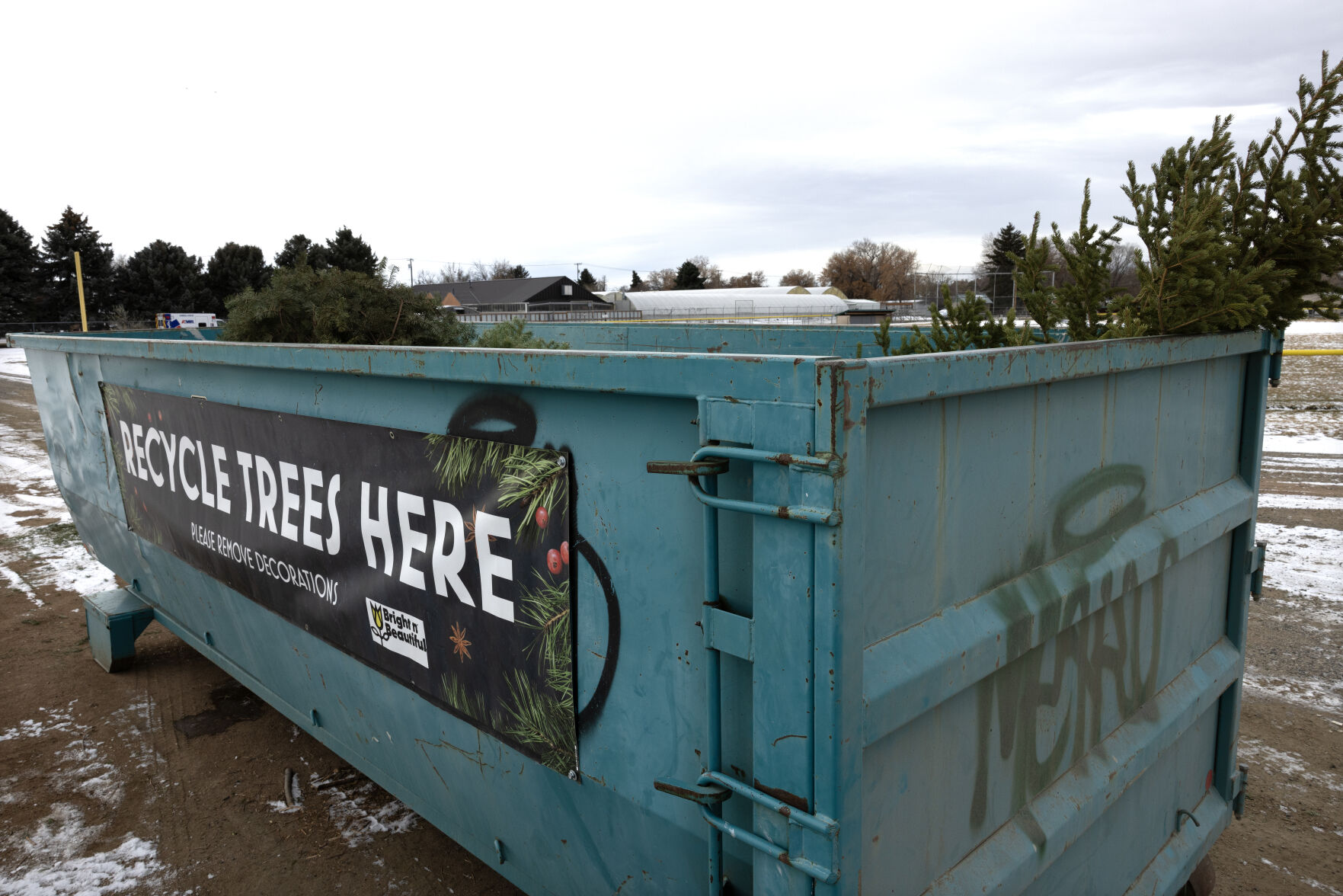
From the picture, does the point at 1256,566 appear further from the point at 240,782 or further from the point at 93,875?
the point at 93,875

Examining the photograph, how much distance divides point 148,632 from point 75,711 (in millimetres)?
1308

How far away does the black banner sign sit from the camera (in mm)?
2020

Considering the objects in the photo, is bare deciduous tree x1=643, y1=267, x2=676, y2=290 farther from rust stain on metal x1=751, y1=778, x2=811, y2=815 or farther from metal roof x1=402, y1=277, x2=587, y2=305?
rust stain on metal x1=751, y1=778, x2=811, y2=815

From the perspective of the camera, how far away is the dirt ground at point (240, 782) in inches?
121

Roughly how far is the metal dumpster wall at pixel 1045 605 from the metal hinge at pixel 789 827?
1.9 inches

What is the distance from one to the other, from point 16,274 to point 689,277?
5423 centimetres

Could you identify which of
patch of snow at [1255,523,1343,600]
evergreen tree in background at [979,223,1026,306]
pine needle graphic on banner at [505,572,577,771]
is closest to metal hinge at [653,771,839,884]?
pine needle graphic on banner at [505,572,577,771]

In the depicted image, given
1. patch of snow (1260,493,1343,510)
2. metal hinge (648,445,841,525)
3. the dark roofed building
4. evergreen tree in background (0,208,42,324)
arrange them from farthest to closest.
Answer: the dark roofed building < evergreen tree in background (0,208,42,324) < patch of snow (1260,493,1343,510) < metal hinge (648,445,841,525)

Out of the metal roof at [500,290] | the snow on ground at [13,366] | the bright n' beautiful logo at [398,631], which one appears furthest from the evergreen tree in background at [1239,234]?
the metal roof at [500,290]

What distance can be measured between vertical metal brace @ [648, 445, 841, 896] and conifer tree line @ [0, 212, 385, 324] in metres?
55.4

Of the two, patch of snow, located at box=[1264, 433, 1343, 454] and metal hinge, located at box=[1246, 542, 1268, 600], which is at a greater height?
metal hinge, located at box=[1246, 542, 1268, 600]

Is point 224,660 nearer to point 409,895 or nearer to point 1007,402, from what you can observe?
point 409,895

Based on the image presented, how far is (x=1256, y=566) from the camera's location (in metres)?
2.92

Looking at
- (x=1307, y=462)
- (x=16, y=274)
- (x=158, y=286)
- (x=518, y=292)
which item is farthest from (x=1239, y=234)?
(x=518, y=292)
